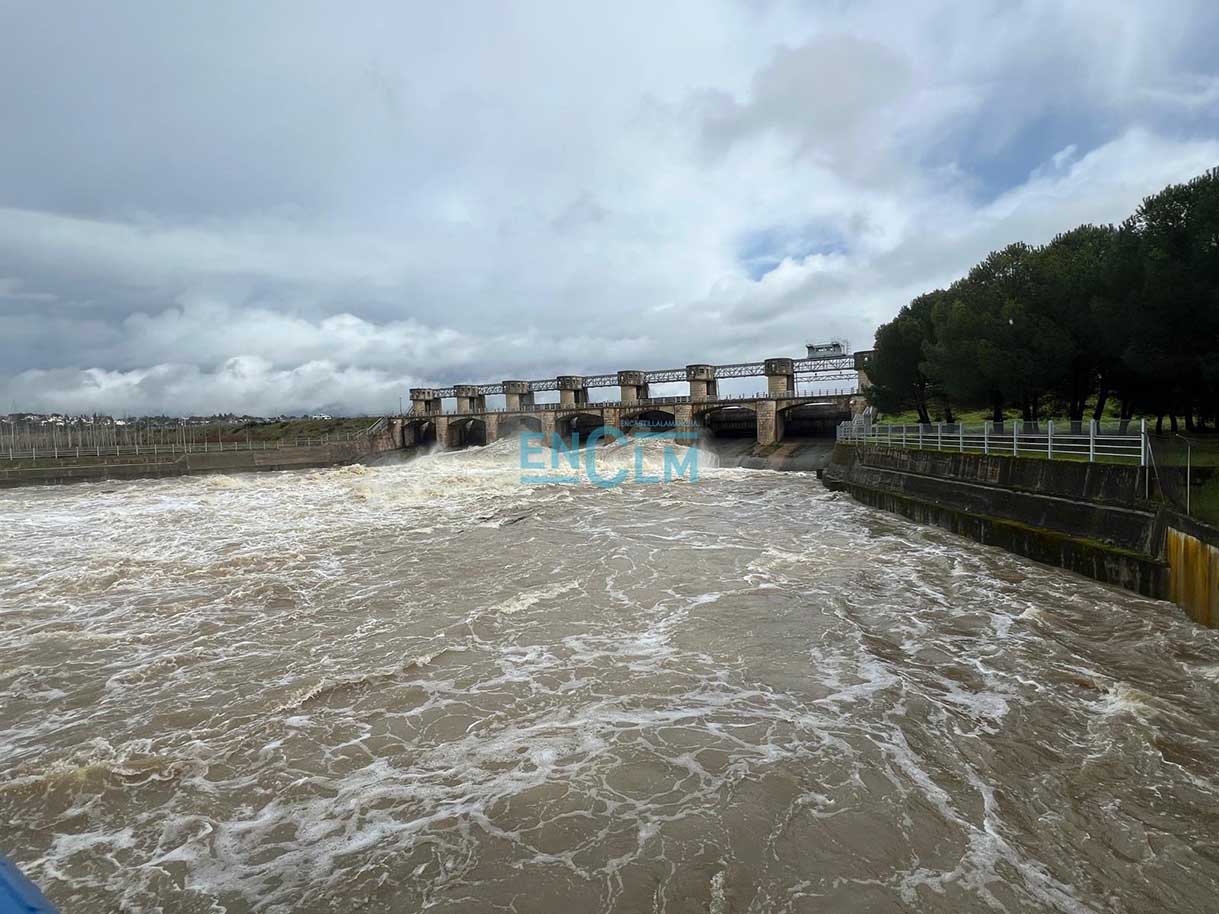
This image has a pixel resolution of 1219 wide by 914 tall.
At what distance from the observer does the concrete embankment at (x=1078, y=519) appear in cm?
968

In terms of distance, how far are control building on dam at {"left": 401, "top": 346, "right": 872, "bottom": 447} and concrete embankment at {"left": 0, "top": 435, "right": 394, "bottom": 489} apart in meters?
15.2

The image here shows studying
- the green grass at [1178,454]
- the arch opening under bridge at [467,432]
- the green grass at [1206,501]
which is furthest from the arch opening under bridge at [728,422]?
the green grass at [1206,501]

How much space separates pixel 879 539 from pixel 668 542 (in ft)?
18.4

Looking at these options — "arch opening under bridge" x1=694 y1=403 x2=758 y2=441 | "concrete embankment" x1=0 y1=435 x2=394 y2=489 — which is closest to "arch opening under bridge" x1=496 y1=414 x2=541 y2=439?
"concrete embankment" x1=0 y1=435 x2=394 y2=489

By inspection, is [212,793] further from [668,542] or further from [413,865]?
[668,542]

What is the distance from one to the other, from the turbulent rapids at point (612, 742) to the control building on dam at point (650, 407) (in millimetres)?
38275

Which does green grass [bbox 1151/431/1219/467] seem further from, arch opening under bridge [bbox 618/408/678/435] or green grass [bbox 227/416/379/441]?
green grass [bbox 227/416/379/441]

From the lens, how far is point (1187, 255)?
1623cm

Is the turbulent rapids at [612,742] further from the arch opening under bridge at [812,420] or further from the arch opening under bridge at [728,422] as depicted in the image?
the arch opening under bridge at [728,422]

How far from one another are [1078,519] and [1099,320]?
10.9 m

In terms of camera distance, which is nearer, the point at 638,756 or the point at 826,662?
the point at 638,756

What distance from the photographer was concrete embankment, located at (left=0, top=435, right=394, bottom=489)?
41250 mm

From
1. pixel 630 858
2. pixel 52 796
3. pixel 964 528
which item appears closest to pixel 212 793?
pixel 52 796

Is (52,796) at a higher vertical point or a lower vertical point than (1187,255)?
lower
